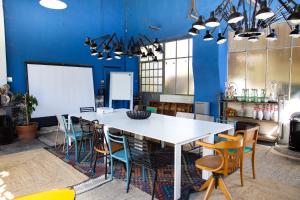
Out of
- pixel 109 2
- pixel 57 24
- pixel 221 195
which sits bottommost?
pixel 221 195

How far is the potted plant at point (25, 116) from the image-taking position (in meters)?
5.34

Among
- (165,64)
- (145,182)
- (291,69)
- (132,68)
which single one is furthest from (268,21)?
(132,68)

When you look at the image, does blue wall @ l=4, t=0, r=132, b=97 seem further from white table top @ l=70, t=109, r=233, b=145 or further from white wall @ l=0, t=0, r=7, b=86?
white table top @ l=70, t=109, r=233, b=145

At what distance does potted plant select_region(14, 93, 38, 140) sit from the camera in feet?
17.5

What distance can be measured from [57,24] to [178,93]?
4.39 metres

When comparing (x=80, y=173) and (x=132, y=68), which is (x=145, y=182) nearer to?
(x=80, y=173)

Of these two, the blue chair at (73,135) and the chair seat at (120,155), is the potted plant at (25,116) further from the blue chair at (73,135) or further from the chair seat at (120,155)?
the chair seat at (120,155)

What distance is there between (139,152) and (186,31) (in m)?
4.77

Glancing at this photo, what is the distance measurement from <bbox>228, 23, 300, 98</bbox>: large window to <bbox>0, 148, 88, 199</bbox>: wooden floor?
4.55 meters

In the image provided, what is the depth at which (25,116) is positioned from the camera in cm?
551

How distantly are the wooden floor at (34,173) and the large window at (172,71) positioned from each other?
15.2 feet

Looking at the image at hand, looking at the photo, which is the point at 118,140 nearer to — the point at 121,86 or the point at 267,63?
the point at 267,63

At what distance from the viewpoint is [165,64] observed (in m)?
7.79

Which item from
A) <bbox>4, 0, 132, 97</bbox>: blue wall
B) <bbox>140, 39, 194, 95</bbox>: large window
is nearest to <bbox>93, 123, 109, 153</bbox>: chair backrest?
<bbox>4, 0, 132, 97</bbox>: blue wall
